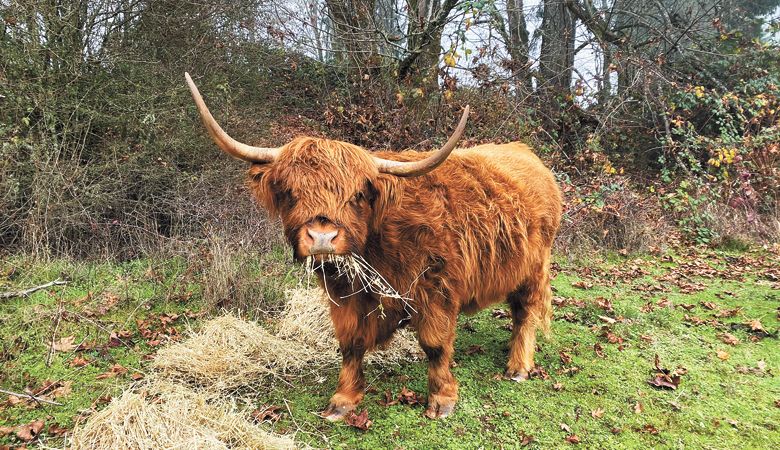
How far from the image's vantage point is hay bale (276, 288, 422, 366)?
3.91 metres

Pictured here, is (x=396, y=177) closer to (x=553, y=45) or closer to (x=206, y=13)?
(x=206, y=13)

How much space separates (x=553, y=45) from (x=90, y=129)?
982 cm

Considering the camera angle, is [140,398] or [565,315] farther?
[565,315]

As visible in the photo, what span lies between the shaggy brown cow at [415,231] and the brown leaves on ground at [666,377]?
919mm

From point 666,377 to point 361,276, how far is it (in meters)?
2.56

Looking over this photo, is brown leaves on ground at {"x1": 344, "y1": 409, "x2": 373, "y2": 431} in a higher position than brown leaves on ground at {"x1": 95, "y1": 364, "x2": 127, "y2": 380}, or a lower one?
lower

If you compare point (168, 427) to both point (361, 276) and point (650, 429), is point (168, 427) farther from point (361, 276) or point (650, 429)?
point (650, 429)

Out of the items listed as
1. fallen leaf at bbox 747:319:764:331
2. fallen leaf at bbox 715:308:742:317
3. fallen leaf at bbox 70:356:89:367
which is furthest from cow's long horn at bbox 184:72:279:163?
fallen leaf at bbox 715:308:742:317

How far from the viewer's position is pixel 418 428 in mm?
3057

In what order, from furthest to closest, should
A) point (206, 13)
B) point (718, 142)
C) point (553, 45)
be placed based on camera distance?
point (553, 45) → point (718, 142) → point (206, 13)

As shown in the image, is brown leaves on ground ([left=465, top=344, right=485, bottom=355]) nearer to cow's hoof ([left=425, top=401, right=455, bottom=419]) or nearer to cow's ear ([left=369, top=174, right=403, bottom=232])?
cow's hoof ([left=425, top=401, right=455, bottom=419])

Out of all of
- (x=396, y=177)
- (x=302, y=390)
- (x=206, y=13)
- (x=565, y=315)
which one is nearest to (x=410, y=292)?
(x=396, y=177)

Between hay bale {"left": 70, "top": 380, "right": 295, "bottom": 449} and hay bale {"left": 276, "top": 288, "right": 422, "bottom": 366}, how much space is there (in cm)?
113

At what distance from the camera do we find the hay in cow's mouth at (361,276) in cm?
255
